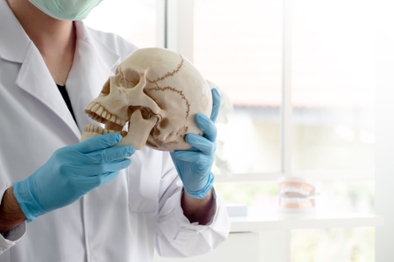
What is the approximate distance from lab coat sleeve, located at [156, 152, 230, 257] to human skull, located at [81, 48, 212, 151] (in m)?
0.27

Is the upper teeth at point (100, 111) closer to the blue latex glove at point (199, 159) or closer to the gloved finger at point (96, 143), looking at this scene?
the gloved finger at point (96, 143)

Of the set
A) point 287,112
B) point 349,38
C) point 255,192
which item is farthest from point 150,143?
point 255,192

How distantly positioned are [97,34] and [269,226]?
130 cm

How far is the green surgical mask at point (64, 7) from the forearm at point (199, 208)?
58cm

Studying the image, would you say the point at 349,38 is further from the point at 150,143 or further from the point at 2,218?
the point at 2,218

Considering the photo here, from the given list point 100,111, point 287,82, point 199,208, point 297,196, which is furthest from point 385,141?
point 100,111

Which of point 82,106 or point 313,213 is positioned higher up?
point 82,106

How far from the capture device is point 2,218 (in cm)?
115

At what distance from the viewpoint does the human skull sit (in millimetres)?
1221

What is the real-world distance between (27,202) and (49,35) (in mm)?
535

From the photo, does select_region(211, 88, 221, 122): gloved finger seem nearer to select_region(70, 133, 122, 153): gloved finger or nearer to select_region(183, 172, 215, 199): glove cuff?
select_region(183, 172, 215, 199): glove cuff

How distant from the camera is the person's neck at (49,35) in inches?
55.7

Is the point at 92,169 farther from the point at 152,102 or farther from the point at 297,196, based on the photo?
the point at 297,196

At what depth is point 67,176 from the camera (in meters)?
1.15
